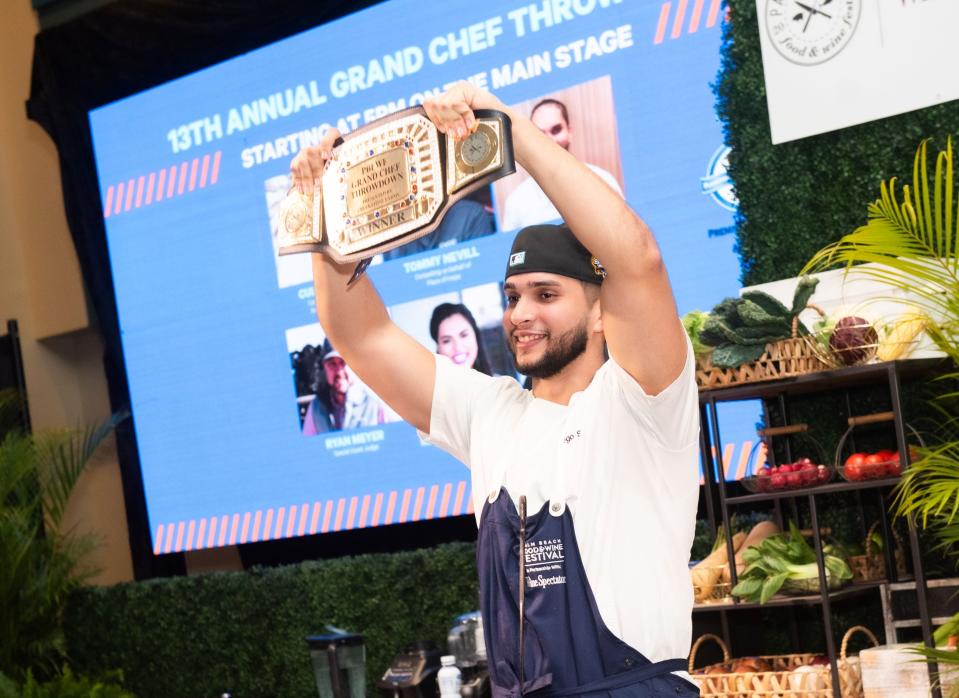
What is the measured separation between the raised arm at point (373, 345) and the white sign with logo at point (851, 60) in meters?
2.24

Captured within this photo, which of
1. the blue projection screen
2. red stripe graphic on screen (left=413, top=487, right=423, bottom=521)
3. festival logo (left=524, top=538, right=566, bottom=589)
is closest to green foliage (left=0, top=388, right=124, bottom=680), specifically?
the blue projection screen

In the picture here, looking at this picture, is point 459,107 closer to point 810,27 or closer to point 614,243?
point 614,243

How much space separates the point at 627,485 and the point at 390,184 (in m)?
0.63

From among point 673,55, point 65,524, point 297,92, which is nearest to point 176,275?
point 297,92

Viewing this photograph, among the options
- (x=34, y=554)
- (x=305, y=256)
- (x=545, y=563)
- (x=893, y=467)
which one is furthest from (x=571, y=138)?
(x=34, y=554)

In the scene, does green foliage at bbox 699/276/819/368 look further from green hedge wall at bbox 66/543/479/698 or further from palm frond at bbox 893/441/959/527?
green hedge wall at bbox 66/543/479/698

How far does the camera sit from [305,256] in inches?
238

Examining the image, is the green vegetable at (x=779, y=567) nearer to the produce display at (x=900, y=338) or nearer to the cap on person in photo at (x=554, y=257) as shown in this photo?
the produce display at (x=900, y=338)

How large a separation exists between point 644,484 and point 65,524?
6405 mm

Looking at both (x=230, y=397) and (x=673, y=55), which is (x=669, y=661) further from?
(x=230, y=397)

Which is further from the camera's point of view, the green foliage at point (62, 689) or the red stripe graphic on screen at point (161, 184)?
the red stripe graphic on screen at point (161, 184)

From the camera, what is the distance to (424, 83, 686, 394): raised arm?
1941mm

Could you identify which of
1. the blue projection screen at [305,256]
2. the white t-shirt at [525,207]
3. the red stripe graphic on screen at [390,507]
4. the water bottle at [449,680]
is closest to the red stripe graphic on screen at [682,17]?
the blue projection screen at [305,256]

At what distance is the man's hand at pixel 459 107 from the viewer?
200cm
